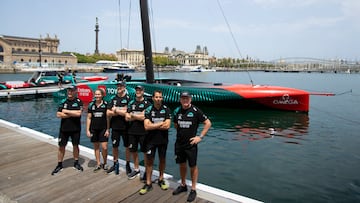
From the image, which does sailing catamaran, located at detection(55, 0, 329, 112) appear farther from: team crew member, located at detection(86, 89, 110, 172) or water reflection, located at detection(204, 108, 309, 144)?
team crew member, located at detection(86, 89, 110, 172)

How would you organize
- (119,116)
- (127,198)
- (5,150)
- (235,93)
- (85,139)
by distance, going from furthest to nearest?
(235,93) < (85,139) < (5,150) < (119,116) < (127,198)

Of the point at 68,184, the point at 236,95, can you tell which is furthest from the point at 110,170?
the point at 236,95

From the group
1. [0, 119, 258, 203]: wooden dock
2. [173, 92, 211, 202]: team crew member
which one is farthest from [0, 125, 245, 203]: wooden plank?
[173, 92, 211, 202]: team crew member

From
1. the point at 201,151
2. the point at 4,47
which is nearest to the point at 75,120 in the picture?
the point at 201,151

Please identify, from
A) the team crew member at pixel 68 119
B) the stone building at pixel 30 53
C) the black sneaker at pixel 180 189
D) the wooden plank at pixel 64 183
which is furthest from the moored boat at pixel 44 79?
the stone building at pixel 30 53

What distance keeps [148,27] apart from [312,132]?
8936 mm

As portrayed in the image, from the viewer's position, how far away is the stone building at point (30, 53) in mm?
98938

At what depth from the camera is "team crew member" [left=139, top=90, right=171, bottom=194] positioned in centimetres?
404

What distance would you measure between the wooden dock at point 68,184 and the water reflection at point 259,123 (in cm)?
547

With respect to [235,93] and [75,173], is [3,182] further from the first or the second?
[235,93]

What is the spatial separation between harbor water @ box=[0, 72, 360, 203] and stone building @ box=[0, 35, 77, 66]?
281ft

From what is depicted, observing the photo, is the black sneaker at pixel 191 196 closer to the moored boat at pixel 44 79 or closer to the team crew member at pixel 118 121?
the team crew member at pixel 118 121

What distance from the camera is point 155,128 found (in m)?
4.04

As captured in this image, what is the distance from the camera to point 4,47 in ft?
324
